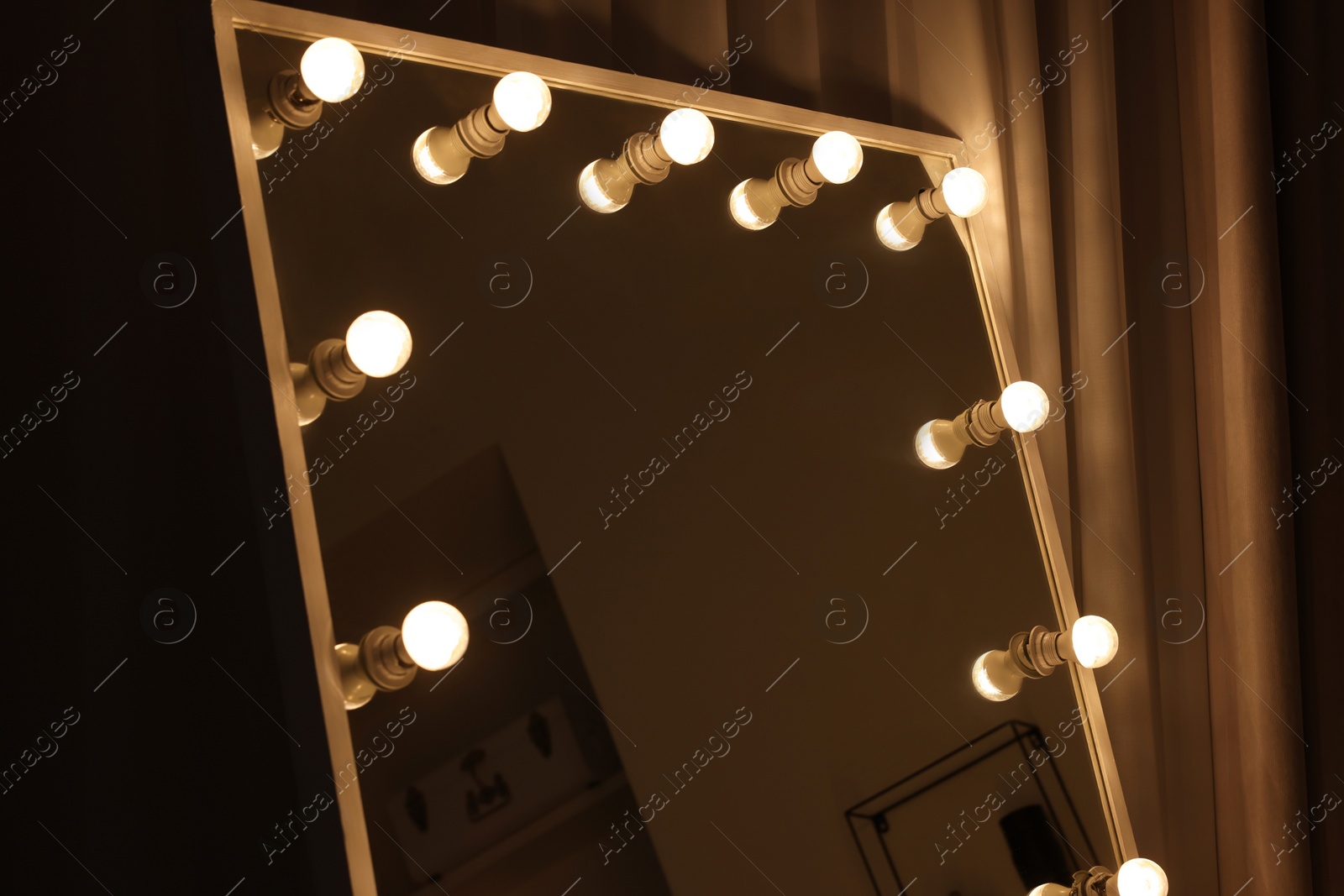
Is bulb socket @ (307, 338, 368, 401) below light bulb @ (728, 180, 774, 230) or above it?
below

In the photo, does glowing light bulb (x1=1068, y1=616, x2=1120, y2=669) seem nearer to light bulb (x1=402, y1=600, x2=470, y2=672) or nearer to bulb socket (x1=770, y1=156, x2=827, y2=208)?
bulb socket (x1=770, y1=156, x2=827, y2=208)

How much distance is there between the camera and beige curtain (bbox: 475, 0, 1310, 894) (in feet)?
3.89

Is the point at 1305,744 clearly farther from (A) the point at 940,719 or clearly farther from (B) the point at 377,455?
(B) the point at 377,455

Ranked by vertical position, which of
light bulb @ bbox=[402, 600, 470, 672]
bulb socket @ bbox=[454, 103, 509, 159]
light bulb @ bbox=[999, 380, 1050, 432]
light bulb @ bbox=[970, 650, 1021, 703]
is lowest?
light bulb @ bbox=[970, 650, 1021, 703]

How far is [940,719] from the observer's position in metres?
0.95

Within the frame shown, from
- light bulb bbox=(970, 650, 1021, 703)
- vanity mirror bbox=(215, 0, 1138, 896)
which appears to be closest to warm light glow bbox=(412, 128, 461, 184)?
vanity mirror bbox=(215, 0, 1138, 896)

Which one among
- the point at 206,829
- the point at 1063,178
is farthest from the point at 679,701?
the point at 1063,178

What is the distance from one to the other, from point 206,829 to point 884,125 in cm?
97

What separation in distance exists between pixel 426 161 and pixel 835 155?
15.4 inches

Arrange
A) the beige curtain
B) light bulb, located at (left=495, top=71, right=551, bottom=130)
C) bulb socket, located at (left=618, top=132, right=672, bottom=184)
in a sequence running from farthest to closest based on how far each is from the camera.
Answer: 1. the beige curtain
2. bulb socket, located at (left=618, top=132, right=672, bottom=184)
3. light bulb, located at (left=495, top=71, right=551, bottom=130)

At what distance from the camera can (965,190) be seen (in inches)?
40.4

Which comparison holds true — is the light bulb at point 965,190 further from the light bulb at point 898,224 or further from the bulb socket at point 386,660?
the bulb socket at point 386,660

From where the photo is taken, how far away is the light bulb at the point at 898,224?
106 centimetres

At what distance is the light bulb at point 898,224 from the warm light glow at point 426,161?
1.61 ft
